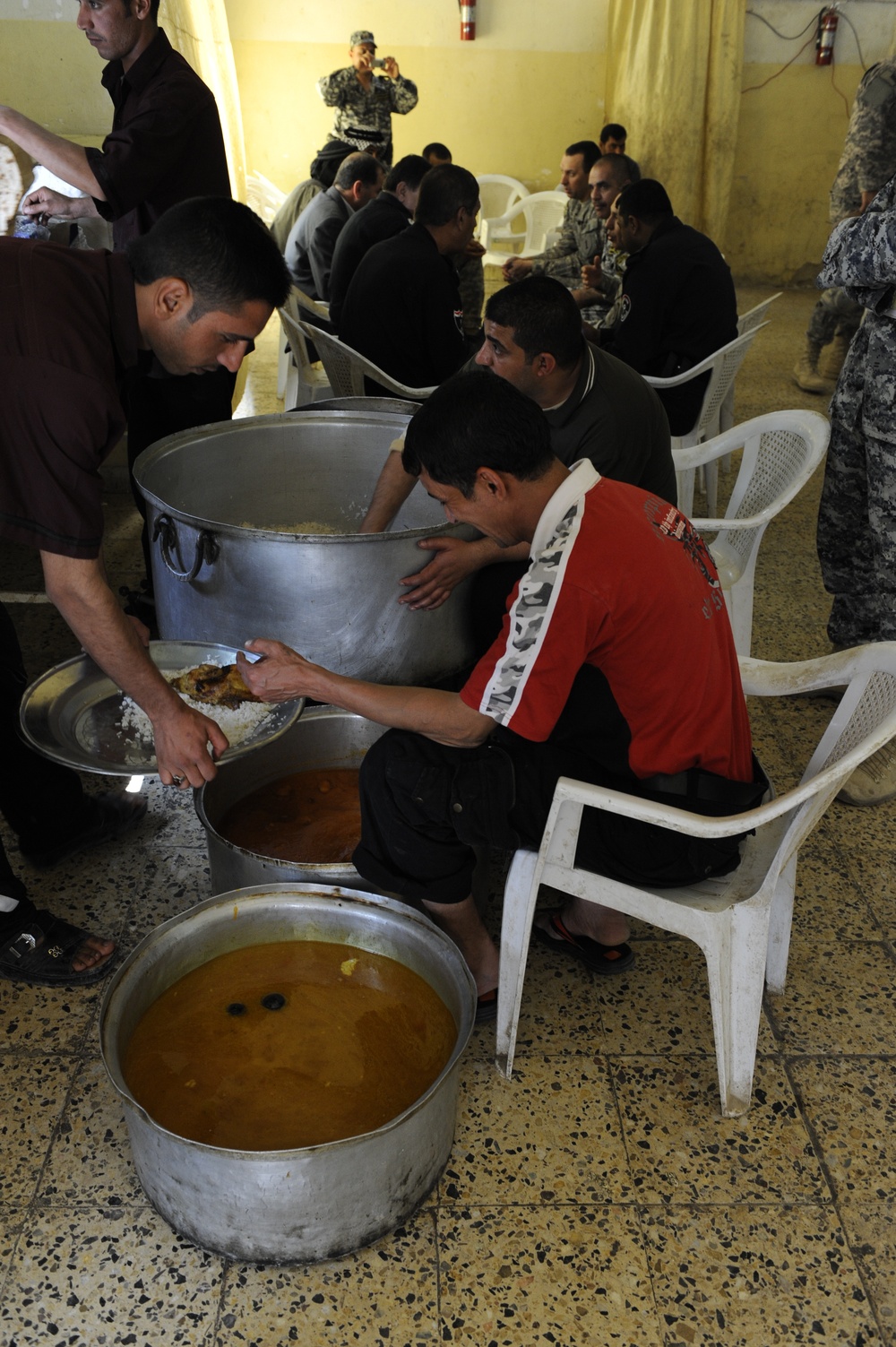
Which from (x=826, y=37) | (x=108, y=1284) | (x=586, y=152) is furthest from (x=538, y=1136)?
(x=826, y=37)

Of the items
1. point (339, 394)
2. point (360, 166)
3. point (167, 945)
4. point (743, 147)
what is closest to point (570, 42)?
point (743, 147)

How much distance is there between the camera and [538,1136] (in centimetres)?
175

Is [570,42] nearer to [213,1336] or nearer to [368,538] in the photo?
[368,538]

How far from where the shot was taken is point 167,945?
1.74 m

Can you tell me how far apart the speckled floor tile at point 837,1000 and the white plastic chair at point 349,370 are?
86.8 inches

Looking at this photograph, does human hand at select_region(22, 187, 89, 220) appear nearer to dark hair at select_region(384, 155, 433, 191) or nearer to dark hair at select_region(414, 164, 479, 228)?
dark hair at select_region(414, 164, 479, 228)

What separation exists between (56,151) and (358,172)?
299cm

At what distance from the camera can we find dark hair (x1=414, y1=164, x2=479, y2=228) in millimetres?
3656

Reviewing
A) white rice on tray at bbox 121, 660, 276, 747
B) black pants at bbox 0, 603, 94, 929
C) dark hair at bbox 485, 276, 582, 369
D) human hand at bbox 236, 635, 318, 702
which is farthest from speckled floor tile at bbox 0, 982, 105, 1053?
dark hair at bbox 485, 276, 582, 369

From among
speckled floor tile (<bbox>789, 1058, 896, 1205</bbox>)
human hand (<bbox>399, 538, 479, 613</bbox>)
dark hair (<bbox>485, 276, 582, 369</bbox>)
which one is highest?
dark hair (<bbox>485, 276, 582, 369</bbox>)

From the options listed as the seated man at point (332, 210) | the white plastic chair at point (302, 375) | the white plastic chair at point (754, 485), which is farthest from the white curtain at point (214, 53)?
the white plastic chair at point (754, 485)

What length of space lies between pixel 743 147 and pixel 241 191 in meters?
4.64

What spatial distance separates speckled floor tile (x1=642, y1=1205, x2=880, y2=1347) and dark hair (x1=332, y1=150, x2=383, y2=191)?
518 centimetres

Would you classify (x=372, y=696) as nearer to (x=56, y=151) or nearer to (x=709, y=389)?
(x=56, y=151)
